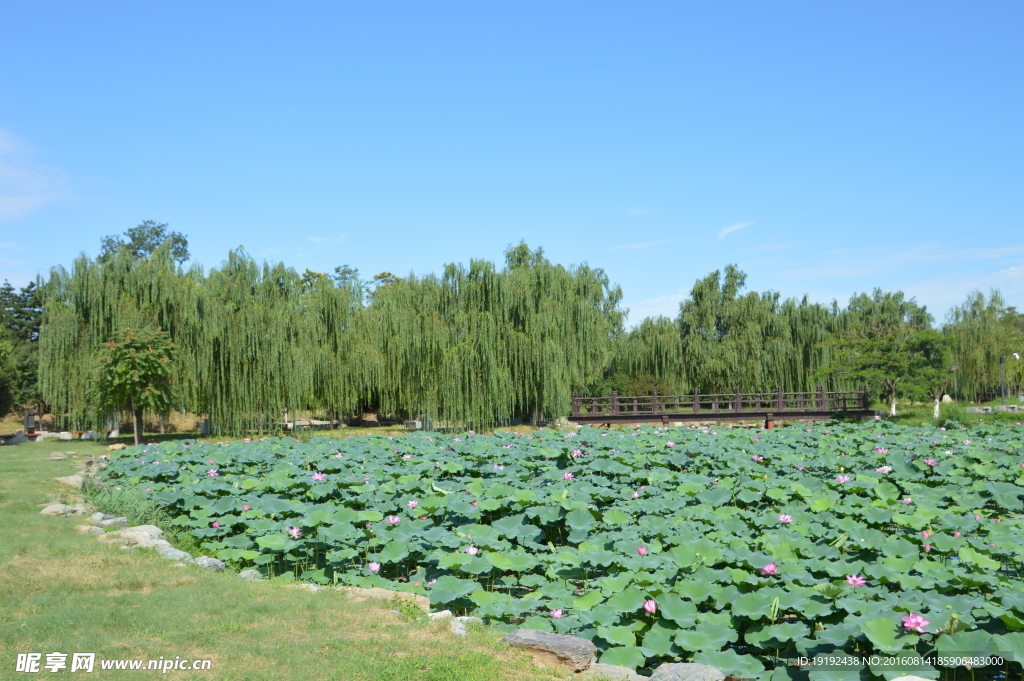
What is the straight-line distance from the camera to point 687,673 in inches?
134

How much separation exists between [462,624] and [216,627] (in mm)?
1287

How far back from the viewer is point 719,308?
1089 inches

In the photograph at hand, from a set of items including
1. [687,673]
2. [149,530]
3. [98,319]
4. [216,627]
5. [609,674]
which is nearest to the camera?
[687,673]

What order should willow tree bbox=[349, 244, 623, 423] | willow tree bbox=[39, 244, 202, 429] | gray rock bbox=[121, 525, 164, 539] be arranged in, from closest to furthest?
gray rock bbox=[121, 525, 164, 539] < willow tree bbox=[39, 244, 202, 429] < willow tree bbox=[349, 244, 623, 423]

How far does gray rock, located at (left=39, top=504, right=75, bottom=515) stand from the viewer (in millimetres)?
7043

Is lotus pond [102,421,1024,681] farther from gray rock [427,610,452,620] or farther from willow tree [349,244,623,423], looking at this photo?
willow tree [349,244,623,423]

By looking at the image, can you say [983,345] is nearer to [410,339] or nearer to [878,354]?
[878,354]

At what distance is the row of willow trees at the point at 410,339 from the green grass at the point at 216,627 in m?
12.9

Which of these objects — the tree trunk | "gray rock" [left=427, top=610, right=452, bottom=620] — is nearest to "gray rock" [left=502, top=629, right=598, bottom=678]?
"gray rock" [left=427, top=610, right=452, bottom=620]

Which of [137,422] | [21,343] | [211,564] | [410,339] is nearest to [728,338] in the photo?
[410,339]

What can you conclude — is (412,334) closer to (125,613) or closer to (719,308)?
(719,308)

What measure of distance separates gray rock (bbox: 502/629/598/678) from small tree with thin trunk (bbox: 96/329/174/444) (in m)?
14.3

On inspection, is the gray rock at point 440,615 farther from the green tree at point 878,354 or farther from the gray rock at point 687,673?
the green tree at point 878,354

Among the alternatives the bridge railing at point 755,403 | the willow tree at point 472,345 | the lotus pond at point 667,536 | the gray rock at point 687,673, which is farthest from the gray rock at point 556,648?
the bridge railing at point 755,403
